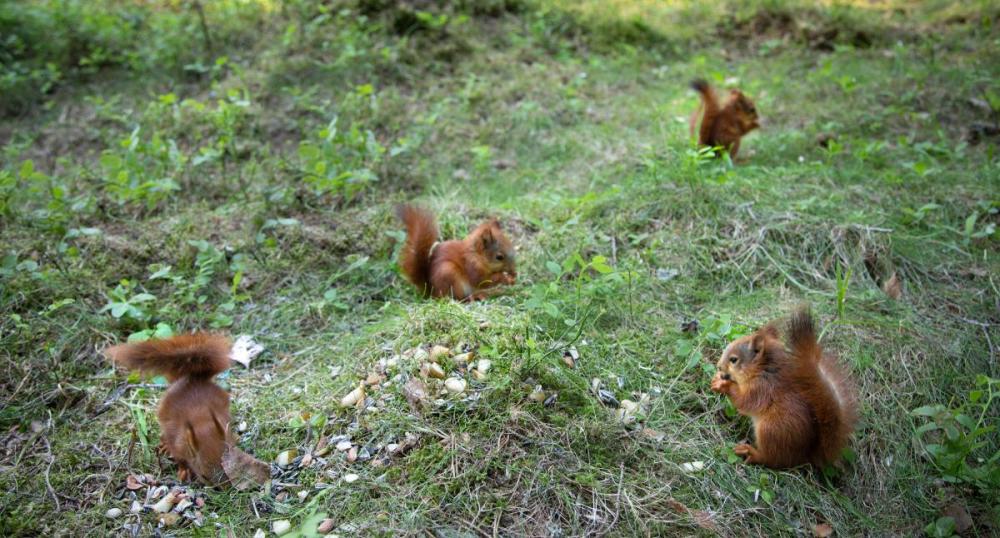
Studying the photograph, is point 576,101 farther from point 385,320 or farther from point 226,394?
point 226,394

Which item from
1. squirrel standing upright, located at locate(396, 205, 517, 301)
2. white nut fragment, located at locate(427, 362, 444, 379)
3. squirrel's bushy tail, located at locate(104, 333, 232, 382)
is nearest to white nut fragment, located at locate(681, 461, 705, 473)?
white nut fragment, located at locate(427, 362, 444, 379)

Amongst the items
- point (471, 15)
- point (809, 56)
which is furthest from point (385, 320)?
point (809, 56)

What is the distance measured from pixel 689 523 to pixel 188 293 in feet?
9.35

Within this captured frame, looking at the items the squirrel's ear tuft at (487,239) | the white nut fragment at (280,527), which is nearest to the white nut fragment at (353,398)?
Result: the white nut fragment at (280,527)

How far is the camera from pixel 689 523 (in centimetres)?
263

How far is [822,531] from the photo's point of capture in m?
2.70

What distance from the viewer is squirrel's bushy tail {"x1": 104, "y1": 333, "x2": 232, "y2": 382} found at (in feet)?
9.21

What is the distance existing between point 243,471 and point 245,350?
94cm

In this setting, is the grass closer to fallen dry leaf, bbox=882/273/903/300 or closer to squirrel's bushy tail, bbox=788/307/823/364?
fallen dry leaf, bbox=882/273/903/300

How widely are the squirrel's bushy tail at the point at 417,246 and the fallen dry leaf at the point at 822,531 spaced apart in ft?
7.14

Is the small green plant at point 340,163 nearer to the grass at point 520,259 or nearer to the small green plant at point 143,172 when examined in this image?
the grass at point 520,259

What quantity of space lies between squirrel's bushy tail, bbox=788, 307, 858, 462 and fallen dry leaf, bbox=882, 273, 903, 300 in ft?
4.27

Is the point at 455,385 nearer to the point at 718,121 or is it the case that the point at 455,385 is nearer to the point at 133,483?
the point at 133,483

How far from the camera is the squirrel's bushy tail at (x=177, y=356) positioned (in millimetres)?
2809
